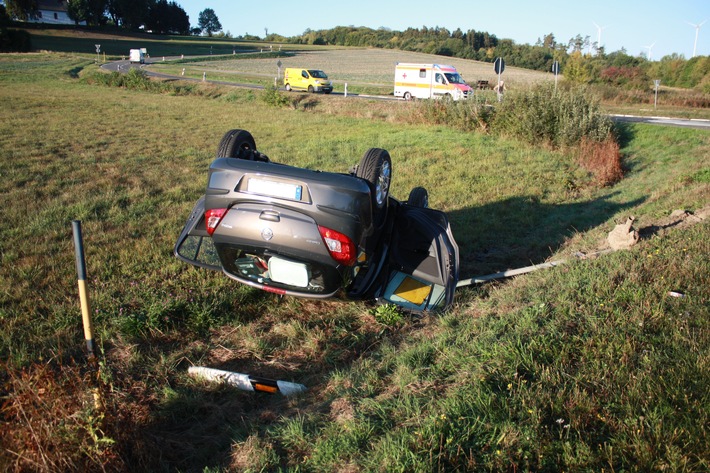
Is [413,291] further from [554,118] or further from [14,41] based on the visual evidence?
[14,41]

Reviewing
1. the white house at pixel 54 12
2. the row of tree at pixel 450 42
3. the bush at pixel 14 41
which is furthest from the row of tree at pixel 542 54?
the bush at pixel 14 41

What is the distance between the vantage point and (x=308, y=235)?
153 inches

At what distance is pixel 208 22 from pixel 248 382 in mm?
156790

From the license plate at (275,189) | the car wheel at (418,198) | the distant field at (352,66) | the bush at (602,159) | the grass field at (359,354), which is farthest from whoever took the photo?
the distant field at (352,66)

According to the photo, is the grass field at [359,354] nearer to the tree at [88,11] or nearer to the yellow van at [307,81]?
the yellow van at [307,81]

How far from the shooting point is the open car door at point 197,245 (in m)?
4.91

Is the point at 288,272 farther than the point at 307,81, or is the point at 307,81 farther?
the point at 307,81

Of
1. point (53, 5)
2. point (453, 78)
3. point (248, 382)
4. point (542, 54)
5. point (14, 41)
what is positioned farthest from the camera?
point (53, 5)

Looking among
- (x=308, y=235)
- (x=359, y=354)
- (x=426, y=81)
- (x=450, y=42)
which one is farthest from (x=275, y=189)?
(x=450, y=42)

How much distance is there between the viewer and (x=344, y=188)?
3.81 meters

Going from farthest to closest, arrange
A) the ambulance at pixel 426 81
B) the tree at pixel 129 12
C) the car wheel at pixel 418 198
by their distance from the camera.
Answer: the tree at pixel 129 12, the ambulance at pixel 426 81, the car wheel at pixel 418 198

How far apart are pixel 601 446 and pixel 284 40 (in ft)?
446

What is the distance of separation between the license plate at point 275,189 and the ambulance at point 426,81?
3030cm

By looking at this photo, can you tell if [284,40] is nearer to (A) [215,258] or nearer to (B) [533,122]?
(B) [533,122]
